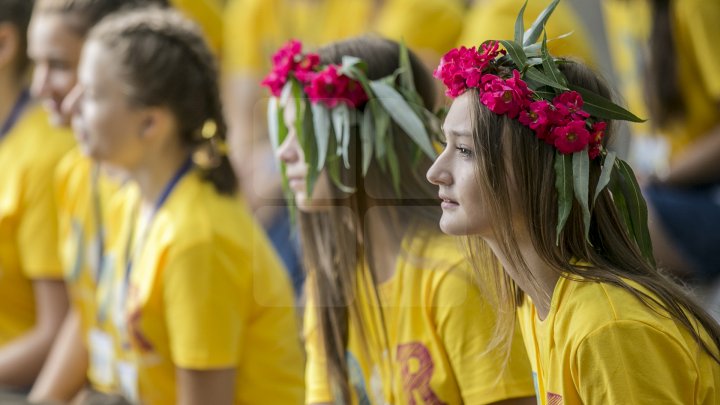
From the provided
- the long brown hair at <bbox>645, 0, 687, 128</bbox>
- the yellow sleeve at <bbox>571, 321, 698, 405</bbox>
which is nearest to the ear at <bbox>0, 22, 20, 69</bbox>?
the long brown hair at <bbox>645, 0, 687, 128</bbox>

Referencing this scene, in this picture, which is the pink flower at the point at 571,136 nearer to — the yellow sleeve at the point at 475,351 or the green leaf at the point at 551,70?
the green leaf at the point at 551,70

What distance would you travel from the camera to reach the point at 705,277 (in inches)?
123

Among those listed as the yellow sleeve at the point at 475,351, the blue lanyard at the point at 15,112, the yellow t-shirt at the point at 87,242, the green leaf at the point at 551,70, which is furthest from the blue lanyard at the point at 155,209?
the green leaf at the point at 551,70

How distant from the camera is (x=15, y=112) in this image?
376 centimetres

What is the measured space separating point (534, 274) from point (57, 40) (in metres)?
2.11

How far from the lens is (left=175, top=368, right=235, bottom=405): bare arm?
2561 mm

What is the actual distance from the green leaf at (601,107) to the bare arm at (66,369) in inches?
78.3

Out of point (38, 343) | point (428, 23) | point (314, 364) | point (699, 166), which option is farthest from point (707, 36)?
point (38, 343)

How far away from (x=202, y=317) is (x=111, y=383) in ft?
1.59

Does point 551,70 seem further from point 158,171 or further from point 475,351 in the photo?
point 158,171

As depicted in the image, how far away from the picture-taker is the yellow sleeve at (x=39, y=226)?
342 cm

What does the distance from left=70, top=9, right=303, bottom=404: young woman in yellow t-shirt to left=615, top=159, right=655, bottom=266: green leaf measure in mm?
1110

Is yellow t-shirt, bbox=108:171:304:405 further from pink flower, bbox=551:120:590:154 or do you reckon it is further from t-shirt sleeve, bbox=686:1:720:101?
t-shirt sleeve, bbox=686:1:720:101

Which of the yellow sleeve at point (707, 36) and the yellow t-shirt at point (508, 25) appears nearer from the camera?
the yellow t-shirt at point (508, 25)
